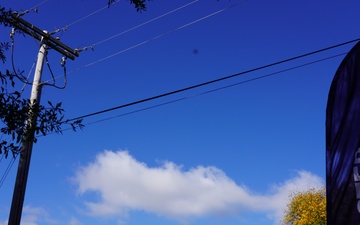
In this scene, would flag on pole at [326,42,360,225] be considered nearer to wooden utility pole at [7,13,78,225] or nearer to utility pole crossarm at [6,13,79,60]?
wooden utility pole at [7,13,78,225]

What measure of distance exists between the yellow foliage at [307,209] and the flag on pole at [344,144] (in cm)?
4179

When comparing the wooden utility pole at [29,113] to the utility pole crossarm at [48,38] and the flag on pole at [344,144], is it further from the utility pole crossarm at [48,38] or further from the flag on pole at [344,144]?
the flag on pole at [344,144]

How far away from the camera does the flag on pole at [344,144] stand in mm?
4266

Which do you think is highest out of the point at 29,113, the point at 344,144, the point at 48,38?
the point at 48,38

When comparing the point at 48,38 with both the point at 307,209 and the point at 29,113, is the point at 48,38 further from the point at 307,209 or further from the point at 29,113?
the point at 307,209

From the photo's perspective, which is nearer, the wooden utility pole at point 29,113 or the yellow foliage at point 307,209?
A: the wooden utility pole at point 29,113

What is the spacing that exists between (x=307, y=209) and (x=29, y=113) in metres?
44.1

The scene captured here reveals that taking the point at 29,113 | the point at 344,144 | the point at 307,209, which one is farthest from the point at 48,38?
the point at 307,209

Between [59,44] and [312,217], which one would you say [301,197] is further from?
[59,44]

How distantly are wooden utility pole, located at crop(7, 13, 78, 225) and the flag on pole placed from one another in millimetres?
4269

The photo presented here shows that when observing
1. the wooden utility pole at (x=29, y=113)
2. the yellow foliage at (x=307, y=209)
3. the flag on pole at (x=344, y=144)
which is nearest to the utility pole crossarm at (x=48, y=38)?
the wooden utility pole at (x=29, y=113)

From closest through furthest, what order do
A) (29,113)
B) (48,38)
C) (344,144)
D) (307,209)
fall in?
(344,144), (29,113), (48,38), (307,209)

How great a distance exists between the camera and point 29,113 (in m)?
6.59

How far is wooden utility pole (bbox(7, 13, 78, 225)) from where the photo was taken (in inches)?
258
